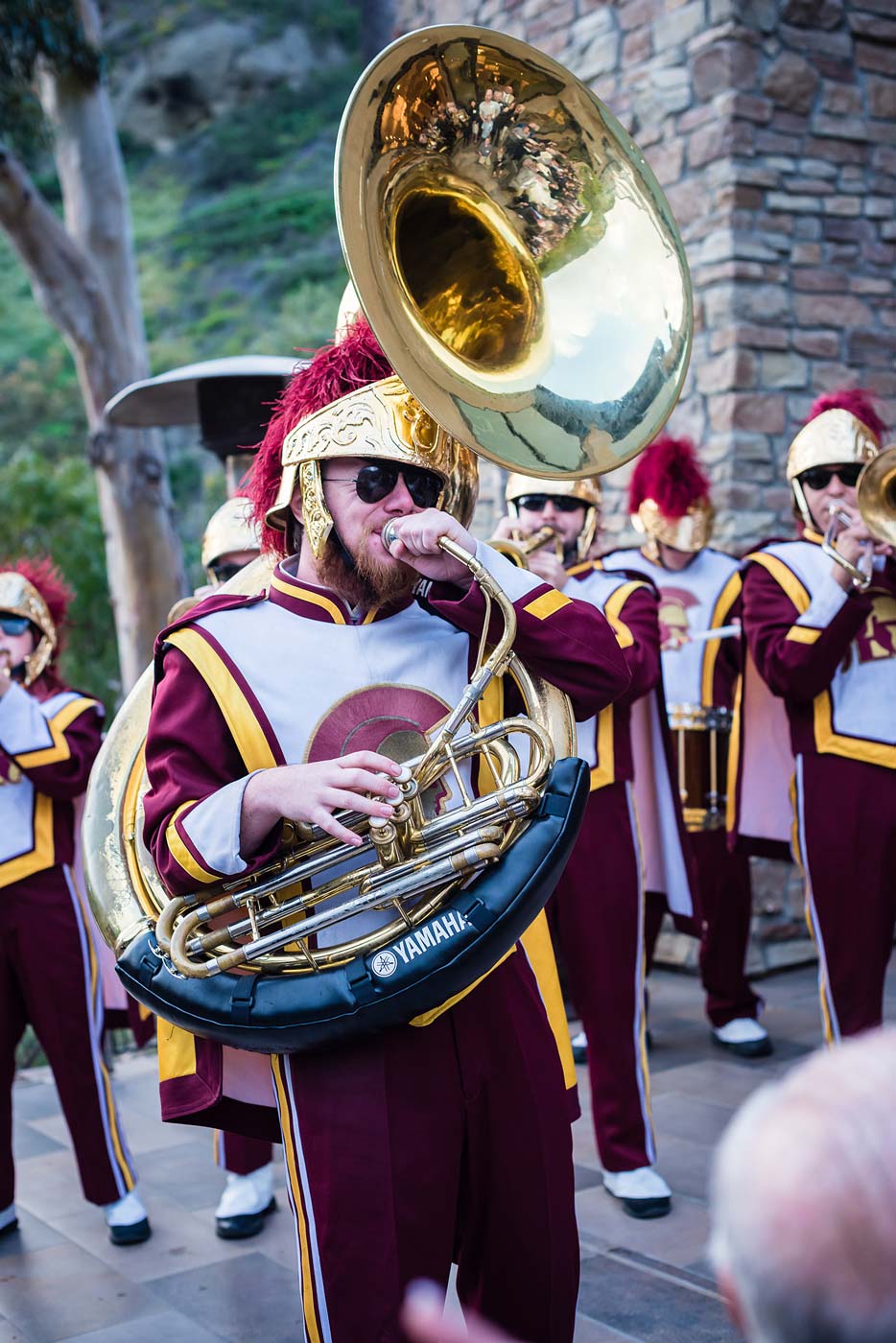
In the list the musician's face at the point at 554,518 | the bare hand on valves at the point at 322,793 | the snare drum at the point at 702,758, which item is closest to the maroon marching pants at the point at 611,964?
the musician's face at the point at 554,518

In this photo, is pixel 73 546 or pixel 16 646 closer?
pixel 16 646

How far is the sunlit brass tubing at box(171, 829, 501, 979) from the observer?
194 centimetres

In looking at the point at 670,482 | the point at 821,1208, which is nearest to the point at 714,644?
the point at 670,482

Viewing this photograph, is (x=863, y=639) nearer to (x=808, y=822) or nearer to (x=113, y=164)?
(x=808, y=822)

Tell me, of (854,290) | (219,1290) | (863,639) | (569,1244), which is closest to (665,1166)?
(219,1290)

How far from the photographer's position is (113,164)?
29.5 ft

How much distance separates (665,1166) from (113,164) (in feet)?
24.4

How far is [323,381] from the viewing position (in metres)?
2.24

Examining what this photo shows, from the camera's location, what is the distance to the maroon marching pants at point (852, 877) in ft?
12.5

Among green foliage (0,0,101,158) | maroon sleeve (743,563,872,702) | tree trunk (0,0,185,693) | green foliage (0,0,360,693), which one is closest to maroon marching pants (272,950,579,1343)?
maroon sleeve (743,563,872,702)

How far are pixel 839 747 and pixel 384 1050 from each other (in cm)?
223

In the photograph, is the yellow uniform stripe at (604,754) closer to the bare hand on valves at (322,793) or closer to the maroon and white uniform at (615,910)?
the maroon and white uniform at (615,910)

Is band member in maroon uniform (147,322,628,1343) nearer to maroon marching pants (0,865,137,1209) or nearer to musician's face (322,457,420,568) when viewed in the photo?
musician's face (322,457,420,568)

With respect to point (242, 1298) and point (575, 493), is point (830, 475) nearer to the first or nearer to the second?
point (575, 493)
